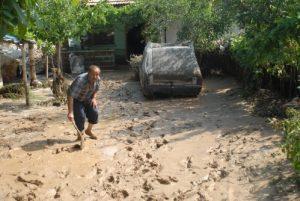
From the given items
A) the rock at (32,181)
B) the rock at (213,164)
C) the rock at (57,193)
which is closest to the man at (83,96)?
the rock at (32,181)

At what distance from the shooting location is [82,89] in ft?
26.1

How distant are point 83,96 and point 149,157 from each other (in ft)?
5.31

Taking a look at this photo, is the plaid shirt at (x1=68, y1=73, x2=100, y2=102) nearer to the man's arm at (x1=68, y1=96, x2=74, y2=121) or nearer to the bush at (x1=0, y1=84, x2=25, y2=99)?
the man's arm at (x1=68, y1=96, x2=74, y2=121)

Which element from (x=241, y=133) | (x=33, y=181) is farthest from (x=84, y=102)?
(x=241, y=133)

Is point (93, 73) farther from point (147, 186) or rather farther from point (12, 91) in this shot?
point (12, 91)

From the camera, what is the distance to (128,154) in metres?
7.75

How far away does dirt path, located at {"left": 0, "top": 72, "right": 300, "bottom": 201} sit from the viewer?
609 cm

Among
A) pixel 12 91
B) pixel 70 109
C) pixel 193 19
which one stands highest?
pixel 193 19

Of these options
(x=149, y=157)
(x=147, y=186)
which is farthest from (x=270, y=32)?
(x=147, y=186)

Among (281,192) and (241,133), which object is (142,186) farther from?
(241,133)

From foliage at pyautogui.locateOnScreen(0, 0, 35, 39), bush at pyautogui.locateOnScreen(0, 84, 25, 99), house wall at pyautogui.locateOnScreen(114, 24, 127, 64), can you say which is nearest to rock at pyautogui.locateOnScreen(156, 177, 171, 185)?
foliage at pyautogui.locateOnScreen(0, 0, 35, 39)

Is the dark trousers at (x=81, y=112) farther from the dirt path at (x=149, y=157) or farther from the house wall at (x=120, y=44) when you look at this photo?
the house wall at (x=120, y=44)

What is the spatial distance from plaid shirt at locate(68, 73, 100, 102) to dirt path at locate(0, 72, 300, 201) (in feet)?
2.91

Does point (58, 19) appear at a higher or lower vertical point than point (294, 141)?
higher
